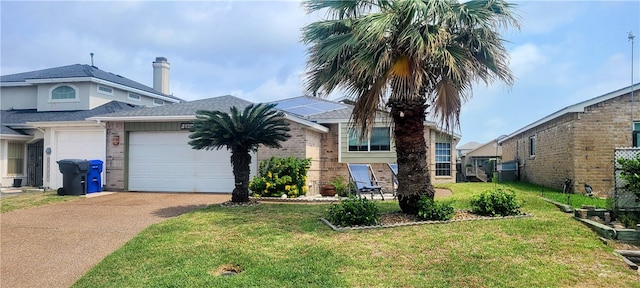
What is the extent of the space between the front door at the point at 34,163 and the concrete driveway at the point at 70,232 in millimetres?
7876

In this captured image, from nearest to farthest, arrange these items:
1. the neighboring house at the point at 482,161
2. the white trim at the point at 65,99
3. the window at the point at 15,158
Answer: the window at the point at 15,158 → the white trim at the point at 65,99 → the neighboring house at the point at 482,161

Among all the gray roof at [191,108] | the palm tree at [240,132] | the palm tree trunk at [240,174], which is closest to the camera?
the palm tree at [240,132]

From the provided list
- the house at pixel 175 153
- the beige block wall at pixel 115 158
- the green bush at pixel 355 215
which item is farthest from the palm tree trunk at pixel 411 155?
the beige block wall at pixel 115 158

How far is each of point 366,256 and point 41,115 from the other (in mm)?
18292

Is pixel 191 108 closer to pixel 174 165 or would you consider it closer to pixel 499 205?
pixel 174 165

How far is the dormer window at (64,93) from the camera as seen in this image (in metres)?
18.8

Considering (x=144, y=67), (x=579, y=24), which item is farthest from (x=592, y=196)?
(x=144, y=67)

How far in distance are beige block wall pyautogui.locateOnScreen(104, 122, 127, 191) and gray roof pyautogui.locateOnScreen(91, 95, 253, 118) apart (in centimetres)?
53

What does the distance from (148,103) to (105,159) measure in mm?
8260

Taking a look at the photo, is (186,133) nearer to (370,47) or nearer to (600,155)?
(370,47)

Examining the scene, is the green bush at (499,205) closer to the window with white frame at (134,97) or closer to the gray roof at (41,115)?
the gray roof at (41,115)

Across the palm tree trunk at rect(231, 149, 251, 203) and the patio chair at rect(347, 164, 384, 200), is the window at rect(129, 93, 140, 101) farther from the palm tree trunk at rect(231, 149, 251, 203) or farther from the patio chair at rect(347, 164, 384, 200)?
the patio chair at rect(347, 164, 384, 200)

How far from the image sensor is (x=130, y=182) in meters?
14.6

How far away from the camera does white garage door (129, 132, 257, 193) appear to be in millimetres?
14109
